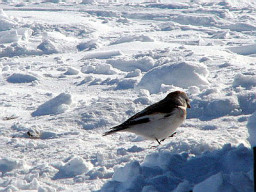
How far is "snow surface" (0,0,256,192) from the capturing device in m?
2.98

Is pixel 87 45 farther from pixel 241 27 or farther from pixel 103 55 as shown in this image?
pixel 241 27

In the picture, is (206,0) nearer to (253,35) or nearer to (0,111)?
(253,35)

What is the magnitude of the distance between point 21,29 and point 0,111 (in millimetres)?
5842

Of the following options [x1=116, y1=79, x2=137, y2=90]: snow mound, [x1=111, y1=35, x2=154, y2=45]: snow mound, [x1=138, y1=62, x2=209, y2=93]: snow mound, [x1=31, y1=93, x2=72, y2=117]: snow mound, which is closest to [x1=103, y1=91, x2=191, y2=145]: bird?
[x1=31, y1=93, x2=72, y2=117]: snow mound

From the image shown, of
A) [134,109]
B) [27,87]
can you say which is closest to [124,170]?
[134,109]

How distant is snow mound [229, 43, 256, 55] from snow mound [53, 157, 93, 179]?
621 cm

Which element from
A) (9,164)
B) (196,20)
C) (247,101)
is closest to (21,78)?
(9,164)

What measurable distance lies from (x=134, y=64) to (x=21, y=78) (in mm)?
2189

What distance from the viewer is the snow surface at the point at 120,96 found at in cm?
298

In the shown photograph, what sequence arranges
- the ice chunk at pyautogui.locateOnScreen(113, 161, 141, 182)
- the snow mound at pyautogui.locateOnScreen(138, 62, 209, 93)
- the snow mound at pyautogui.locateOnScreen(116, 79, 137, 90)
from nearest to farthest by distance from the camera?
the ice chunk at pyautogui.locateOnScreen(113, 161, 141, 182)
the snow mound at pyautogui.locateOnScreen(138, 62, 209, 93)
the snow mound at pyautogui.locateOnScreen(116, 79, 137, 90)

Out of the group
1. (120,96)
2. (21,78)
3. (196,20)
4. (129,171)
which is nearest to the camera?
(129,171)

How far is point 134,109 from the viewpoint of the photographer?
5.21m

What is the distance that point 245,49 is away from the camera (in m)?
9.00

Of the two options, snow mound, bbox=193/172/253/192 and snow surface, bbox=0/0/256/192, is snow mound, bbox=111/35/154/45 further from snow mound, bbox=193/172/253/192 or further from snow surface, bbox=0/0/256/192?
snow mound, bbox=193/172/253/192
